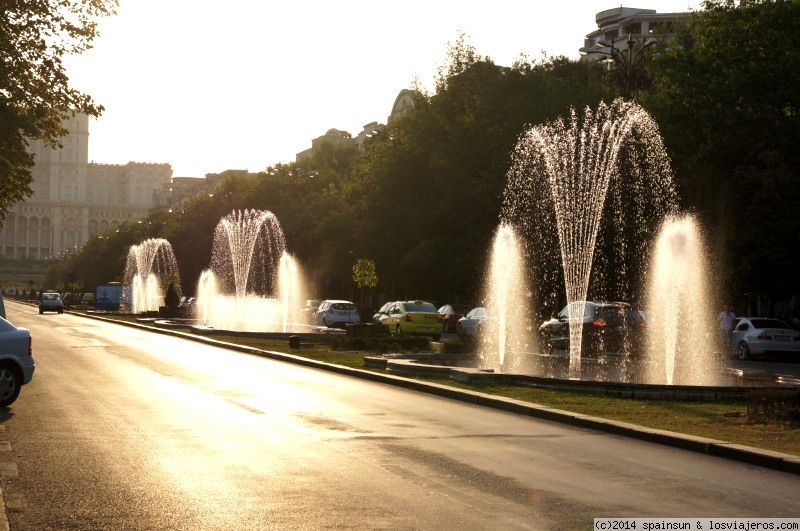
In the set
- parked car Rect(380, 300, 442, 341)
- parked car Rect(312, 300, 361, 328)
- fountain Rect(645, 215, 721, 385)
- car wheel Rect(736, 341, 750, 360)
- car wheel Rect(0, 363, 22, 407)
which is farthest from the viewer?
parked car Rect(312, 300, 361, 328)

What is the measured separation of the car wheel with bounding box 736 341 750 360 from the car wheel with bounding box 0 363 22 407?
27.0 meters

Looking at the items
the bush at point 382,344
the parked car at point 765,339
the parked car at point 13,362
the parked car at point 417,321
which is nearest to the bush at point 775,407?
the parked car at point 13,362

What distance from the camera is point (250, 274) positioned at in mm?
93438

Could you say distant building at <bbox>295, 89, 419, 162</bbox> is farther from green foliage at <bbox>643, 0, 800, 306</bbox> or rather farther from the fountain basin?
the fountain basin

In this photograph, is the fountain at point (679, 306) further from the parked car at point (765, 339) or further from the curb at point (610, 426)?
the curb at point (610, 426)

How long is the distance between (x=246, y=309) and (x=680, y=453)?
67082mm

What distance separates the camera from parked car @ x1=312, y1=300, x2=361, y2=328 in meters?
58.2

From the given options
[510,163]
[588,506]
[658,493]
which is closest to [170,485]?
[588,506]

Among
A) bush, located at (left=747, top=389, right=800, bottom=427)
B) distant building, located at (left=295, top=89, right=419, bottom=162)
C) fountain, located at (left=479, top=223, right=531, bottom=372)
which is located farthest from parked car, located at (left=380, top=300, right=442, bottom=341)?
distant building, located at (left=295, top=89, right=419, bottom=162)

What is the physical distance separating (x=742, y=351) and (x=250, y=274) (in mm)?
58677

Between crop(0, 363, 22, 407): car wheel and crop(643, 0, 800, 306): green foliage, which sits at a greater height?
crop(643, 0, 800, 306): green foliage

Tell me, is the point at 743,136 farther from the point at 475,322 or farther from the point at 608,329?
the point at 608,329

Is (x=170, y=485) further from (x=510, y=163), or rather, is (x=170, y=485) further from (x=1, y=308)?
(x=510, y=163)

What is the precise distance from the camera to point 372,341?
34625 millimetres
